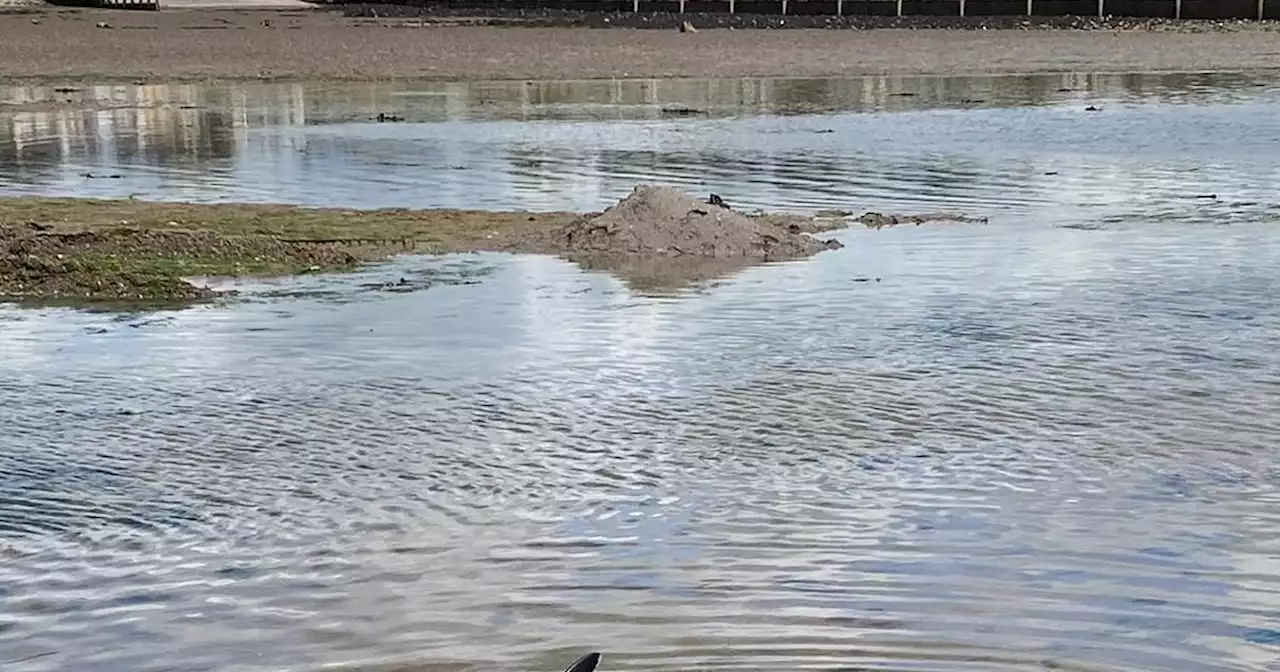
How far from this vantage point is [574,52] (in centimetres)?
4122

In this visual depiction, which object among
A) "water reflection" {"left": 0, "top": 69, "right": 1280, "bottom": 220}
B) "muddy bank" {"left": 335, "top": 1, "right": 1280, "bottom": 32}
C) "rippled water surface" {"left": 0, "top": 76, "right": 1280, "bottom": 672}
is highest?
"muddy bank" {"left": 335, "top": 1, "right": 1280, "bottom": 32}

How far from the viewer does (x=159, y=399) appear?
27.3 ft

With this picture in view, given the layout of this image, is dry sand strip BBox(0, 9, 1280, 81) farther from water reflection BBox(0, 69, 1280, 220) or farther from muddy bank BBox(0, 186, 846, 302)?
muddy bank BBox(0, 186, 846, 302)

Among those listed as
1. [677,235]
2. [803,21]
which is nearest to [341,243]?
[677,235]

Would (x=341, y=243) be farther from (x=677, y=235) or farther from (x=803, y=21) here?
(x=803, y=21)

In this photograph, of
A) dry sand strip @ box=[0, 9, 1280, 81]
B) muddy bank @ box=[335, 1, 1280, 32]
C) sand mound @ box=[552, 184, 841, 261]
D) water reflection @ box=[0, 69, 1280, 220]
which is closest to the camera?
sand mound @ box=[552, 184, 841, 261]

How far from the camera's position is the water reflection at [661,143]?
1650 cm

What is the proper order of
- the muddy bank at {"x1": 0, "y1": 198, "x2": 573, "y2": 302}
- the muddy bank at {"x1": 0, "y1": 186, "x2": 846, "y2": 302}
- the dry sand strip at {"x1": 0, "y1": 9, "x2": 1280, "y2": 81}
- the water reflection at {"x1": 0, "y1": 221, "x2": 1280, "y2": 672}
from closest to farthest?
the water reflection at {"x1": 0, "y1": 221, "x2": 1280, "y2": 672} < the muddy bank at {"x1": 0, "y1": 198, "x2": 573, "y2": 302} < the muddy bank at {"x1": 0, "y1": 186, "x2": 846, "y2": 302} < the dry sand strip at {"x1": 0, "y1": 9, "x2": 1280, "y2": 81}

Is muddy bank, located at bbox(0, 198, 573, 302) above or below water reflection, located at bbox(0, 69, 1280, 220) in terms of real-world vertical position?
above

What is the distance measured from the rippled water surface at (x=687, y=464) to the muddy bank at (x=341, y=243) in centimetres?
46

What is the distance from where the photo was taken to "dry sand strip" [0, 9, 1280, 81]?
120ft

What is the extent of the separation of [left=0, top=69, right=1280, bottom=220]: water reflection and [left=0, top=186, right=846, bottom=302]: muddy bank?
1.67 meters

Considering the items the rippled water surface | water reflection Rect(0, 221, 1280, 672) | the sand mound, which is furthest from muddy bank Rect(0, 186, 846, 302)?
water reflection Rect(0, 221, 1280, 672)

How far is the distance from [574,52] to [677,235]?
29161 millimetres
